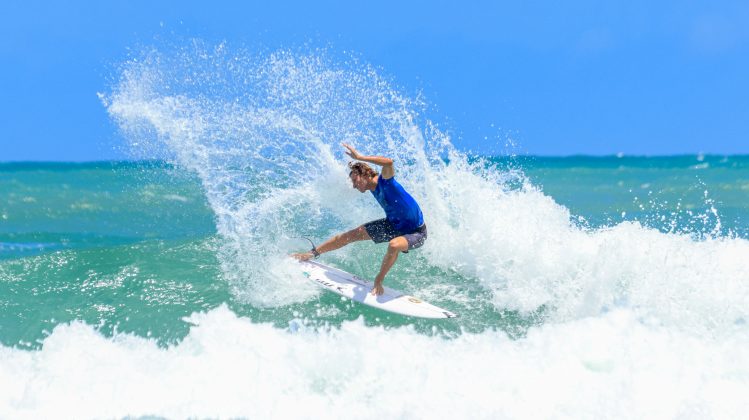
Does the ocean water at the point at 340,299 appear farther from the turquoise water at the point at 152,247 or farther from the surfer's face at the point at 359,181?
the surfer's face at the point at 359,181

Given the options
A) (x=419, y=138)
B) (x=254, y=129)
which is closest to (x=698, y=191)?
(x=419, y=138)

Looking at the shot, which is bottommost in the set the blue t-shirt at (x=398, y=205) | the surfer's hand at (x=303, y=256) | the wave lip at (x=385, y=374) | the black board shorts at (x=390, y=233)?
the wave lip at (x=385, y=374)

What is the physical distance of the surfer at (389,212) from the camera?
7.03m

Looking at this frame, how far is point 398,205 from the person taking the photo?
288 inches

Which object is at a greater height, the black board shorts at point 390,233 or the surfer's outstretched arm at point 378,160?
the surfer's outstretched arm at point 378,160

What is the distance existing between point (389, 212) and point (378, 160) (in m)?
0.77

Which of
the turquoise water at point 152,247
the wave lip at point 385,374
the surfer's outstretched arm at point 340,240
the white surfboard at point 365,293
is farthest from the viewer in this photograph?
the surfer's outstretched arm at point 340,240

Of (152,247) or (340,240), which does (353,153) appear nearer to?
(340,240)

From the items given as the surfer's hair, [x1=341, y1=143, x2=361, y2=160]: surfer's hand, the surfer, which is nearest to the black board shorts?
the surfer

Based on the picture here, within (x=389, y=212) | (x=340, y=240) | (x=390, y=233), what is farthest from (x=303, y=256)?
(x=389, y=212)

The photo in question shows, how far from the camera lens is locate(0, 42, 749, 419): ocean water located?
5.21 metres

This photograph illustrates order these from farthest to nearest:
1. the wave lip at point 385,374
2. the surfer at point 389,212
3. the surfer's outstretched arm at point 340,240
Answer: the surfer's outstretched arm at point 340,240
the surfer at point 389,212
the wave lip at point 385,374

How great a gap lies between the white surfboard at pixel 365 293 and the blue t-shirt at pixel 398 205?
749 millimetres

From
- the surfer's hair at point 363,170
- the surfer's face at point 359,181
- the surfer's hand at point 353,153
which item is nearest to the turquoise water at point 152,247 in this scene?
the surfer's face at point 359,181
